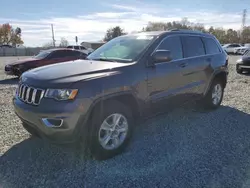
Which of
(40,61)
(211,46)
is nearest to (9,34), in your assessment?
(40,61)

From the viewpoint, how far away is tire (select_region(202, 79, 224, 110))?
552 cm

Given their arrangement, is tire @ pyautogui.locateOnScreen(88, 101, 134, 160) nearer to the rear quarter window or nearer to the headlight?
the headlight

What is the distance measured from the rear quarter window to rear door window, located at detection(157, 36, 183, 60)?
116 centimetres

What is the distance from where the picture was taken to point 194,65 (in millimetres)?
4770

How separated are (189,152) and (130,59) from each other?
1716 mm

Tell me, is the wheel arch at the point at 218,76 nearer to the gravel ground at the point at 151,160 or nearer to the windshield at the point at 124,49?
the gravel ground at the point at 151,160

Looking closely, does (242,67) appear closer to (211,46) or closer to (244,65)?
(244,65)

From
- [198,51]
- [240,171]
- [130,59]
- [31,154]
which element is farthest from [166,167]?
[198,51]

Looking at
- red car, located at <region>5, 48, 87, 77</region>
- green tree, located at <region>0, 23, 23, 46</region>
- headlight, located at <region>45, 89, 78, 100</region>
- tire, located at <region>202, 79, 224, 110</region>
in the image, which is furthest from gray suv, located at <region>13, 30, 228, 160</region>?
green tree, located at <region>0, 23, 23, 46</region>

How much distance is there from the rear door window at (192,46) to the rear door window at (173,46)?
0.17m

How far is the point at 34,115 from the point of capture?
2971 mm

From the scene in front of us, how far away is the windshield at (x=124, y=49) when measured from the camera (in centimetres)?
389

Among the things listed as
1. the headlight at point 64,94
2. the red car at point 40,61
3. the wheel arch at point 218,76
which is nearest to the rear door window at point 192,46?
the wheel arch at point 218,76

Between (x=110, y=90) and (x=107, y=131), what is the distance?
613 millimetres
